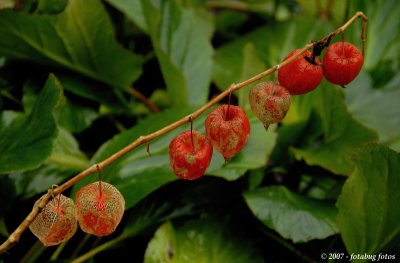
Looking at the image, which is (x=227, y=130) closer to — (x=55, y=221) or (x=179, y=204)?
(x=55, y=221)

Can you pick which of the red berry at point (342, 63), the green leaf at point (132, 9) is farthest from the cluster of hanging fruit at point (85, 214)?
the green leaf at point (132, 9)

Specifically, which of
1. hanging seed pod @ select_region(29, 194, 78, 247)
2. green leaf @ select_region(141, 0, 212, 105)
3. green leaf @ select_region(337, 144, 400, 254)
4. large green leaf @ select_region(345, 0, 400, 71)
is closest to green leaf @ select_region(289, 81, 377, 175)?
green leaf @ select_region(337, 144, 400, 254)

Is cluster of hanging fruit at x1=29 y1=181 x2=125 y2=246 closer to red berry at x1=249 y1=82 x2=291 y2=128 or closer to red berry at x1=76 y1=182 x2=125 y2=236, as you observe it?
red berry at x1=76 y1=182 x2=125 y2=236

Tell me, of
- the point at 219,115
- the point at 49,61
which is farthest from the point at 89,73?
the point at 219,115

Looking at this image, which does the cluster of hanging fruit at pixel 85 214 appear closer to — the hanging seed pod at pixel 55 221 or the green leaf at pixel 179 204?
the hanging seed pod at pixel 55 221

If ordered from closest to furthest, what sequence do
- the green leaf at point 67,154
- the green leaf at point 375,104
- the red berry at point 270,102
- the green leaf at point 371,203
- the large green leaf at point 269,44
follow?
the red berry at point 270,102 < the green leaf at point 371,203 < the green leaf at point 67,154 < the green leaf at point 375,104 < the large green leaf at point 269,44
